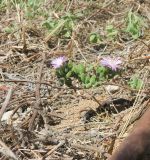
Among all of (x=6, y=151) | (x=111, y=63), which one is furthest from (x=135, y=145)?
(x=111, y=63)

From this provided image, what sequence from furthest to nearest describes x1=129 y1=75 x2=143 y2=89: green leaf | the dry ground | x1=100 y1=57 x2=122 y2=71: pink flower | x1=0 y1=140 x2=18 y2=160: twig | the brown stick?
1. x1=100 y1=57 x2=122 y2=71: pink flower
2. x1=129 y1=75 x2=143 y2=89: green leaf
3. the dry ground
4. x1=0 y1=140 x2=18 y2=160: twig
5. the brown stick

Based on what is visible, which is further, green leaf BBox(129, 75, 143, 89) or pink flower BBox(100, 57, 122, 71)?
pink flower BBox(100, 57, 122, 71)

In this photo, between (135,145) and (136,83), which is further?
(136,83)

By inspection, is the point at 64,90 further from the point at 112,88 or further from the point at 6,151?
the point at 6,151

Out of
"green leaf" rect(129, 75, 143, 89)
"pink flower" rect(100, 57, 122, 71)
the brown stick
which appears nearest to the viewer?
the brown stick

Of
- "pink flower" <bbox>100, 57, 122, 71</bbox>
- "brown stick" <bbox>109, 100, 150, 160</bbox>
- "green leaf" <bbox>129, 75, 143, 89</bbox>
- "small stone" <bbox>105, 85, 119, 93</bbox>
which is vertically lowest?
"small stone" <bbox>105, 85, 119, 93</bbox>

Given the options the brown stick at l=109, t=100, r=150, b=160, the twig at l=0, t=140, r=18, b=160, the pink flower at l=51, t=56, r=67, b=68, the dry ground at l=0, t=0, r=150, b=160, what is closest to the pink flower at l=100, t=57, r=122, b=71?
the dry ground at l=0, t=0, r=150, b=160

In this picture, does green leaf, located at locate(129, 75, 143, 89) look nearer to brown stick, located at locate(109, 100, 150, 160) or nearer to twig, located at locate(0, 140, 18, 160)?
twig, located at locate(0, 140, 18, 160)

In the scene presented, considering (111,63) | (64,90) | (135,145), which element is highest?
(135,145)

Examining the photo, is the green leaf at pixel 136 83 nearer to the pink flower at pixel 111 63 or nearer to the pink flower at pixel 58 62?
the pink flower at pixel 111 63
